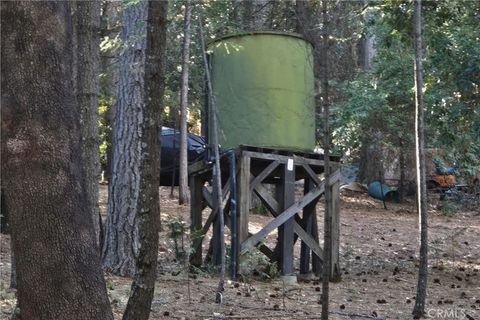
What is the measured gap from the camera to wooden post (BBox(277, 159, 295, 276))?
9.54 metres

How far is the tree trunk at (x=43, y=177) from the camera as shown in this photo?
411 cm

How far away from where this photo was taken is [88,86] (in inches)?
273

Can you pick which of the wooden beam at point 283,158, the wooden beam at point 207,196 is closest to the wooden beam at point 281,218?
the wooden beam at point 283,158

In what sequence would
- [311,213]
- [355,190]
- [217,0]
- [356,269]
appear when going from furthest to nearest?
[355,190] → [217,0] → [356,269] → [311,213]

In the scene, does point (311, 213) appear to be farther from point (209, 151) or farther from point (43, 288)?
point (43, 288)

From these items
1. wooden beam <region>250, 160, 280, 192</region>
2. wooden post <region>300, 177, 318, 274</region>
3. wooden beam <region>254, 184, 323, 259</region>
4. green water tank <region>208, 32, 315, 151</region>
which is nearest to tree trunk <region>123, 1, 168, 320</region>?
green water tank <region>208, 32, 315, 151</region>

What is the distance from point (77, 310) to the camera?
413cm

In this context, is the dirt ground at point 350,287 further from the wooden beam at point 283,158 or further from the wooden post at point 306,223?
the wooden beam at point 283,158

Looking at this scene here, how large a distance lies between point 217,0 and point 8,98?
8.89m

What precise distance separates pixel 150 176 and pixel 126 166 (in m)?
4.37

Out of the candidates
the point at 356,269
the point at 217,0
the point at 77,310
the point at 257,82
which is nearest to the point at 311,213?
the point at 356,269

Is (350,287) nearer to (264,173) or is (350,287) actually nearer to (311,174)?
(311,174)

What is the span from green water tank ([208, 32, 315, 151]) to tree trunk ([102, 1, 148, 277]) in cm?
109

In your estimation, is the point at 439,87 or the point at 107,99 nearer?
the point at 439,87
